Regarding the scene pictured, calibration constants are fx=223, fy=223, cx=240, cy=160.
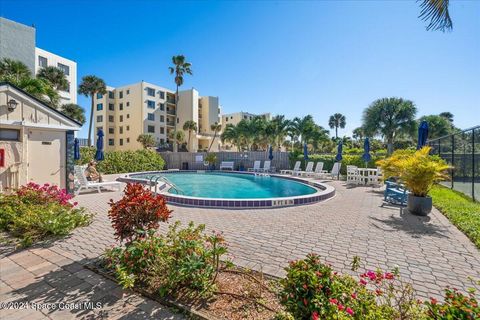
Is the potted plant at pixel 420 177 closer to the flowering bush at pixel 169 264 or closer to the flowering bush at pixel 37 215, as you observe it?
the flowering bush at pixel 169 264

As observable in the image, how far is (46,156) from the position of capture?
834 centimetres

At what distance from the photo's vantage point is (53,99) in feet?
49.4

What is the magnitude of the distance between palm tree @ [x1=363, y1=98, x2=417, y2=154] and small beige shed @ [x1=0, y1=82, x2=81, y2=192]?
2891 centimetres

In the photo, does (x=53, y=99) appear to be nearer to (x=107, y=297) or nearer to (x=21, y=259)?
(x=21, y=259)

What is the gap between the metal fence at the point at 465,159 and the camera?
8.48 metres

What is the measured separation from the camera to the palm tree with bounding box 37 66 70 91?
64.3ft

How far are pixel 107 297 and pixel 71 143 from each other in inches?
339

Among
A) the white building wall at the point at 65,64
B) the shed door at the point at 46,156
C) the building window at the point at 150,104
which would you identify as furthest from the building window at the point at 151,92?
the shed door at the point at 46,156

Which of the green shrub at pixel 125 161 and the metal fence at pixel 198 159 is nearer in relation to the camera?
the green shrub at pixel 125 161

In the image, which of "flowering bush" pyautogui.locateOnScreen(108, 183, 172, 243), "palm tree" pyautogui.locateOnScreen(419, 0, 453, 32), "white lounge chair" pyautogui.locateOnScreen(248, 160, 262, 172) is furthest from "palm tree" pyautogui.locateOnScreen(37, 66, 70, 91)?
"palm tree" pyautogui.locateOnScreen(419, 0, 453, 32)

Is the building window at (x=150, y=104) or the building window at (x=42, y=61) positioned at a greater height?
the building window at (x=42, y=61)

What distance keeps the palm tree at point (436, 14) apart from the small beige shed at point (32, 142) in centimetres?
1077

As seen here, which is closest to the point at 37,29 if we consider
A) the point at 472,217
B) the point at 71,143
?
the point at 71,143

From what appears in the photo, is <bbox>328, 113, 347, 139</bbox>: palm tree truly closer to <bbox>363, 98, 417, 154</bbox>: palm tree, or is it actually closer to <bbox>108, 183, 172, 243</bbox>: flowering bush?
<bbox>363, 98, 417, 154</bbox>: palm tree
